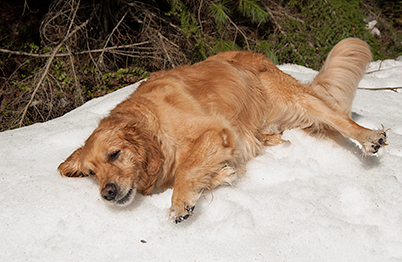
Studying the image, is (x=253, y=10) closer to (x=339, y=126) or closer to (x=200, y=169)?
(x=339, y=126)

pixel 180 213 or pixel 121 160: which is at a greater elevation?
pixel 121 160

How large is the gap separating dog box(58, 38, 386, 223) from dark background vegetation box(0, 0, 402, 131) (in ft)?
6.93

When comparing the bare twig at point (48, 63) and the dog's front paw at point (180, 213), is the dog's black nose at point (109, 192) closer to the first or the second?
the dog's front paw at point (180, 213)

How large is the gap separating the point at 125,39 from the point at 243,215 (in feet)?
14.4

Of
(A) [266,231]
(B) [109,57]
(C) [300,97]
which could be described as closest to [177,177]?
(A) [266,231]

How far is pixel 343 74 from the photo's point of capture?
142 inches

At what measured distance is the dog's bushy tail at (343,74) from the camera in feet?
11.7

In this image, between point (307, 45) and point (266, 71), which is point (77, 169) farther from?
point (307, 45)

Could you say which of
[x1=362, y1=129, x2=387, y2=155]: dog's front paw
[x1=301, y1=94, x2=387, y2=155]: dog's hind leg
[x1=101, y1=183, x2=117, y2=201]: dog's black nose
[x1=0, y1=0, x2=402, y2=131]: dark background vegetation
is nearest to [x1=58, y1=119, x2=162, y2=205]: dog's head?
[x1=101, y1=183, x2=117, y2=201]: dog's black nose

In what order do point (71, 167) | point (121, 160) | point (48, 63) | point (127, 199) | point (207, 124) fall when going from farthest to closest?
point (48, 63) → point (71, 167) → point (207, 124) → point (121, 160) → point (127, 199)

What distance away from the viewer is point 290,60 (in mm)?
6055

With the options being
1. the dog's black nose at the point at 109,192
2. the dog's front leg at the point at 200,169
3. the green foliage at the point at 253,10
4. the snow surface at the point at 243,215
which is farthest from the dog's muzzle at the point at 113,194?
the green foliage at the point at 253,10

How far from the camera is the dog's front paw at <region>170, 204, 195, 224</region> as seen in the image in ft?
7.60

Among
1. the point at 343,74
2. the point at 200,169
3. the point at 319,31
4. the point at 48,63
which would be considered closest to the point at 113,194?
the point at 200,169
